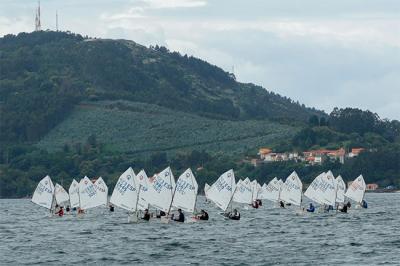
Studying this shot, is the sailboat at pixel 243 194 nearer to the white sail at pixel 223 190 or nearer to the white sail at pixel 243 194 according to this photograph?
the white sail at pixel 243 194

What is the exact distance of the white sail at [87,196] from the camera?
146 metres

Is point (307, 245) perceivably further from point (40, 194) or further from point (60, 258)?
point (40, 194)

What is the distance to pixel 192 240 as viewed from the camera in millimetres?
103375

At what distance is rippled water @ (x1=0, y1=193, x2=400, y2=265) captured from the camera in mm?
88375

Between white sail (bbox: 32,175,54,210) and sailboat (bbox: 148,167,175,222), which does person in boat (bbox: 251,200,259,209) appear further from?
sailboat (bbox: 148,167,175,222)

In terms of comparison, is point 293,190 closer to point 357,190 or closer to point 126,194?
point 357,190

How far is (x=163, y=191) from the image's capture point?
396 feet

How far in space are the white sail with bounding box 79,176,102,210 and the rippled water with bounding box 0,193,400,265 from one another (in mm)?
5251

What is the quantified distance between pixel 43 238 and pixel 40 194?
143 feet

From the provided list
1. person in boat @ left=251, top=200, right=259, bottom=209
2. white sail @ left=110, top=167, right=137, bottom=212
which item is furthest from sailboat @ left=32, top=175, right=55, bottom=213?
person in boat @ left=251, top=200, right=259, bottom=209

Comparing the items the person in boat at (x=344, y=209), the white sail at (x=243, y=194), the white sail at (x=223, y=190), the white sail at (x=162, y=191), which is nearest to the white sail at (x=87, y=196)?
the white sail at (x=223, y=190)

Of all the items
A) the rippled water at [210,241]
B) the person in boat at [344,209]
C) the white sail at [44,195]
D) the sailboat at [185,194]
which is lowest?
the rippled water at [210,241]

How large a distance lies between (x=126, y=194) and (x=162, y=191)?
7604 millimetres

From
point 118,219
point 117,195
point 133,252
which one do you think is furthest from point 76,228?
point 133,252
